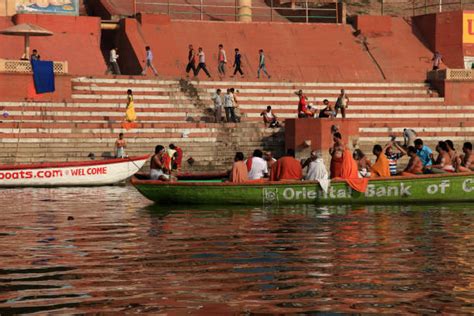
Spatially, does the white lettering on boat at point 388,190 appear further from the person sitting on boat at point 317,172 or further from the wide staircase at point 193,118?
the wide staircase at point 193,118

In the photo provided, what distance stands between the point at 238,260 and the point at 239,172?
296 inches

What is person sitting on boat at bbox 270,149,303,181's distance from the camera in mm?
19453

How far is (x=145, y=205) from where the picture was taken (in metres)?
20.1

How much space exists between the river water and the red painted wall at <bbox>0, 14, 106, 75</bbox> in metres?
16.3

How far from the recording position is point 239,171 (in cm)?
1956

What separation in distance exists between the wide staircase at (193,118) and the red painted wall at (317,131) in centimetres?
32

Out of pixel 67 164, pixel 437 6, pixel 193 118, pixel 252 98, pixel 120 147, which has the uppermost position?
pixel 437 6

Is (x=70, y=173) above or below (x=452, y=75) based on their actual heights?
below

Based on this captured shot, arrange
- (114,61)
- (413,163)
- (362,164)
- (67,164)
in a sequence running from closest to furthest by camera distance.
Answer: (413,163) < (362,164) < (67,164) < (114,61)

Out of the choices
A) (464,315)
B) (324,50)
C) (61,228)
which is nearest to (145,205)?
(61,228)

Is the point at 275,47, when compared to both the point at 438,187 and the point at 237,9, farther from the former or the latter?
the point at 438,187

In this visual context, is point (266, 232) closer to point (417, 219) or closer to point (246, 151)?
point (417, 219)

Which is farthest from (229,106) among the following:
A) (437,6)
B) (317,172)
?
(437,6)

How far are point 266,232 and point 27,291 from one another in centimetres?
549
